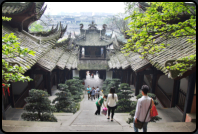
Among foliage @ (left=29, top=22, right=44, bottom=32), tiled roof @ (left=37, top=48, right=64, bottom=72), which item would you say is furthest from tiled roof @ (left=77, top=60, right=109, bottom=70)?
foliage @ (left=29, top=22, right=44, bottom=32)

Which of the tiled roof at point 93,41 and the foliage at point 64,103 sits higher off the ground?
the tiled roof at point 93,41

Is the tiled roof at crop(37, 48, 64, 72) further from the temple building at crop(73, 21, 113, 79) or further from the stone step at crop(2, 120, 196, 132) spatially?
the temple building at crop(73, 21, 113, 79)

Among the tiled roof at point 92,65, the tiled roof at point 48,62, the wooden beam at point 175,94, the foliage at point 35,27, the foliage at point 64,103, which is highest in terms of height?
the foliage at point 35,27

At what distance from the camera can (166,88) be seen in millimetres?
10039

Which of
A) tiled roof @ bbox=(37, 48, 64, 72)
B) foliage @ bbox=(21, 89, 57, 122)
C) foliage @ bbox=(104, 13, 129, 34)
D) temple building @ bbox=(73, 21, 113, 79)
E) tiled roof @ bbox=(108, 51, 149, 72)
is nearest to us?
foliage @ bbox=(21, 89, 57, 122)

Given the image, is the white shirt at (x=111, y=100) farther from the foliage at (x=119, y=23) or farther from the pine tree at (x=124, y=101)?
the foliage at (x=119, y=23)

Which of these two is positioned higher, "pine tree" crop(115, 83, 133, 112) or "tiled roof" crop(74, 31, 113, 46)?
"tiled roof" crop(74, 31, 113, 46)

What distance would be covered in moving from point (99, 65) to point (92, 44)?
3288mm

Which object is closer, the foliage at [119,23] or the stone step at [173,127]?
the stone step at [173,127]

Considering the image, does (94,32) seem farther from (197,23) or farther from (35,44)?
(197,23)

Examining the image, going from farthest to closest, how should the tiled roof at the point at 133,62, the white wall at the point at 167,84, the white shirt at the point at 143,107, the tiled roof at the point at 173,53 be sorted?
the white wall at the point at 167,84
the tiled roof at the point at 133,62
the tiled roof at the point at 173,53
the white shirt at the point at 143,107

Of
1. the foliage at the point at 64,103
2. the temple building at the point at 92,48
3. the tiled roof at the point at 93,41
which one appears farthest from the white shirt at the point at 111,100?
the tiled roof at the point at 93,41

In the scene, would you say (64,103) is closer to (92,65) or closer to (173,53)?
(173,53)

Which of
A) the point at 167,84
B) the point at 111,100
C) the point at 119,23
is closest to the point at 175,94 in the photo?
the point at 167,84
